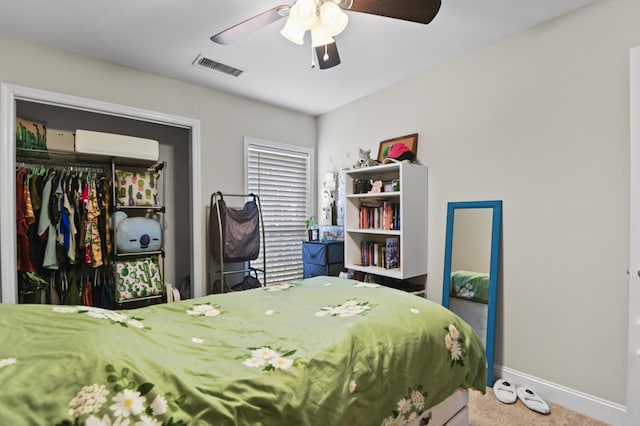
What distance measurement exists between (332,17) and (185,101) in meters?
1.99

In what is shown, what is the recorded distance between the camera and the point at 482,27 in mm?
2117

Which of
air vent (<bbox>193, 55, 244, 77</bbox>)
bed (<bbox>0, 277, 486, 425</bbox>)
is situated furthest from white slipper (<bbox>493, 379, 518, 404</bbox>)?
air vent (<bbox>193, 55, 244, 77</bbox>)

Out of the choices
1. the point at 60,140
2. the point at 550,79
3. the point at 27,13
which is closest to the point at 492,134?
the point at 550,79

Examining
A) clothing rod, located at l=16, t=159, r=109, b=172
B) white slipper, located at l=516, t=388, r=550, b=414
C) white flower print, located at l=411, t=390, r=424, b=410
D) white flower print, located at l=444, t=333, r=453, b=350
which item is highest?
clothing rod, located at l=16, t=159, r=109, b=172

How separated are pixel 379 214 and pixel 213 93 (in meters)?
2.02

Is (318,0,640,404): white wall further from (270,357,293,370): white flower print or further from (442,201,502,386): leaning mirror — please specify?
(270,357,293,370): white flower print

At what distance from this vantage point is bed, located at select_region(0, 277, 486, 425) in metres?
0.70

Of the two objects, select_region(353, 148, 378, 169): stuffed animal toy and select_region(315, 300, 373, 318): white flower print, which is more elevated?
select_region(353, 148, 378, 169): stuffed animal toy

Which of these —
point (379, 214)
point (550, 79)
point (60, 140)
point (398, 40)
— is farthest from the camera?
point (379, 214)

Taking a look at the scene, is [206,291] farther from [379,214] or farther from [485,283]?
[485,283]

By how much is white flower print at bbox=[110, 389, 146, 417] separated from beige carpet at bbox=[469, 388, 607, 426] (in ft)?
6.15

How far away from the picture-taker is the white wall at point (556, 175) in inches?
71.5

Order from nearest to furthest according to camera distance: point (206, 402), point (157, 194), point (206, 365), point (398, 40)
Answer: point (206, 402) < point (206, 365) < point (398, 40) < point (157, 194)

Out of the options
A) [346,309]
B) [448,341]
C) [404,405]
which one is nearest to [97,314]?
[346,309]
